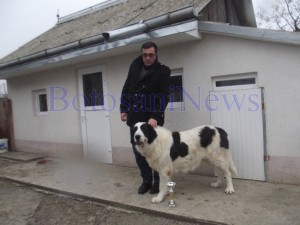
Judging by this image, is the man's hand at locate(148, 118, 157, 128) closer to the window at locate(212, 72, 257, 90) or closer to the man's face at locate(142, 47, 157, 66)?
the man's face at locate(142, 47, 157, 66)

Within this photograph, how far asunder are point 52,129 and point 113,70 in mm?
3356

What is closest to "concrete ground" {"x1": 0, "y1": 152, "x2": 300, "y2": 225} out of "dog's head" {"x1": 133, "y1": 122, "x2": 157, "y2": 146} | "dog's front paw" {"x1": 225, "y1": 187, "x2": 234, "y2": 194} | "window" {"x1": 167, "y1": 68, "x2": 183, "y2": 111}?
"dog's front paw" {"x1": 225, "y1": 187, "x2": 234, "y2": 194}

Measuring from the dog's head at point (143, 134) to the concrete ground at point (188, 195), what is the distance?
1.05 m

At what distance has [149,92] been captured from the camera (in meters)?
4.85

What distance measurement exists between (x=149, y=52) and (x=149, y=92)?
67 centimetres

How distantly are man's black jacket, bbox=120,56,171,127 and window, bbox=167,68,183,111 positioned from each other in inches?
55.0

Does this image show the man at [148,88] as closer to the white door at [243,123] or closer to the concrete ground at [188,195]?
the concrete ground at [188,195]

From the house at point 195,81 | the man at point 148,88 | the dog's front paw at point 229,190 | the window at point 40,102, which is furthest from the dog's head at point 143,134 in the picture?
the window at point 40,102

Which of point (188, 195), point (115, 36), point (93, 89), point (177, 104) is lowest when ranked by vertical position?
point (188, 195)

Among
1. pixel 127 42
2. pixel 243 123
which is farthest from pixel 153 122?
pixel 127 42

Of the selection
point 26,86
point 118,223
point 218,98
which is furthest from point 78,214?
point 26,86

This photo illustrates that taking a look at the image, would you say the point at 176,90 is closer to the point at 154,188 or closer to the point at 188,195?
the point at 154,188

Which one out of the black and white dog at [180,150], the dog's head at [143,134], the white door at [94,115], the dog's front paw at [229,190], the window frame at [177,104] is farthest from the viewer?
the white door at [94,115]

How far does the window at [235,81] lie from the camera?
530 centimetres
